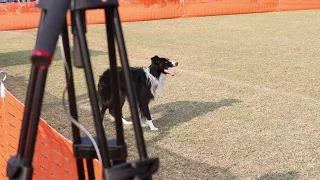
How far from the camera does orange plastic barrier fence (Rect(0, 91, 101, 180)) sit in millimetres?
2674

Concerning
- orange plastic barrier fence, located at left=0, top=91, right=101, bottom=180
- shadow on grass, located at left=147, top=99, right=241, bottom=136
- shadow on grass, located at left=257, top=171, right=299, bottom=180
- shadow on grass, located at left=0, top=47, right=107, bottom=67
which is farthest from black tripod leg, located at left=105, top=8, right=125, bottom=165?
shadow on grass, located at left=0, top=47, right=107, bottom=67

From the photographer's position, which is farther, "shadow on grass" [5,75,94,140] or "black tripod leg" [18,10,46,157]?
"shadow on grass" [5,75,94,140]

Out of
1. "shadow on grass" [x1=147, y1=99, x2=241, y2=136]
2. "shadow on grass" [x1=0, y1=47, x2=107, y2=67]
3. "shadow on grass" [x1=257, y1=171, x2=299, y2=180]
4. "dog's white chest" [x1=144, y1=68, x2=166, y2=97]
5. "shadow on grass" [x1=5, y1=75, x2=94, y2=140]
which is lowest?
"shadow on grass" [x1=257, y1=171, x2=299, y2=180]

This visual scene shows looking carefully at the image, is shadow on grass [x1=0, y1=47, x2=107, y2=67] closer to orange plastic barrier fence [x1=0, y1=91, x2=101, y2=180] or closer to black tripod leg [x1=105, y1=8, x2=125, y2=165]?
orange plastic barrier fence [x1=0, y1=91, x2=101, y2=180]

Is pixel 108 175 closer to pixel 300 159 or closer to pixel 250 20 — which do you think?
pixel 300 159

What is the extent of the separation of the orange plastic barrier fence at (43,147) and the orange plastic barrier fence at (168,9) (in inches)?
540

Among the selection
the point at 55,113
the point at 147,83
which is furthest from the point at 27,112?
the point at 55,113

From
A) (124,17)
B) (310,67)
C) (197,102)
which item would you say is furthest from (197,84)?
(124,17)

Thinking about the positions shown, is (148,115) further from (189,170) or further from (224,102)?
(224,102)

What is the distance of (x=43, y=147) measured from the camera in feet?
9.77

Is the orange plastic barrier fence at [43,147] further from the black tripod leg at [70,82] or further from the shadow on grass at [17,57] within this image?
the shadow on grass at [17,57]

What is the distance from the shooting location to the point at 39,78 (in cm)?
113

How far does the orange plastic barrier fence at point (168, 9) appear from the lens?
17098 millimetres

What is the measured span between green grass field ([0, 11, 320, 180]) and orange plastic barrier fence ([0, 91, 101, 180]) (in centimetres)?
144
